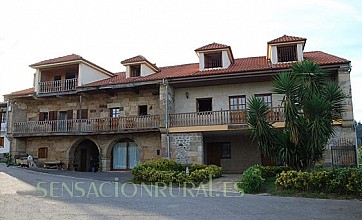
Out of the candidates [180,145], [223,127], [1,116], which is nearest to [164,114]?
[180,145]

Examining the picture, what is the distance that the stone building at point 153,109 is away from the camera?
17.6 m

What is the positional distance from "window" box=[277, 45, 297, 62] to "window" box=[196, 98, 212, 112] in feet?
15.7

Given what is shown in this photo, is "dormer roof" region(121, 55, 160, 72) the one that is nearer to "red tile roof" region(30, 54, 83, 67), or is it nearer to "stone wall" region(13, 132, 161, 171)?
"red tile roof" region(30, 54, 83, 67)

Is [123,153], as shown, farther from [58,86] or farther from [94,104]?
[58,86]

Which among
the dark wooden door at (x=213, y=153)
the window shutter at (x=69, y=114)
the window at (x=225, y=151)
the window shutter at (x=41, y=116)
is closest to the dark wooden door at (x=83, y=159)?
the window shutter at (x=69, y=114)

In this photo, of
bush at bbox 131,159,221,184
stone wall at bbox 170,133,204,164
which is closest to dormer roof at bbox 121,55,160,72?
stone wall at bbox 170,133,204,164

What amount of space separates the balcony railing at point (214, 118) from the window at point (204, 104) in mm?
1828

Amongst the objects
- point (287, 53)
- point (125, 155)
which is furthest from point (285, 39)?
point (125, 155)

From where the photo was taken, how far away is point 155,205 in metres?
8.54

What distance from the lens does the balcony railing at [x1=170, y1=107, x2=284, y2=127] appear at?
55.8ft

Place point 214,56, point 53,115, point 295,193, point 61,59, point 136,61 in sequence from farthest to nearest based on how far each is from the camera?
1. point 53,115
2. point 61,59
3. point 136,61
4. point 214,56
5. point 295,193

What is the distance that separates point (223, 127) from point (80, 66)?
10.5m

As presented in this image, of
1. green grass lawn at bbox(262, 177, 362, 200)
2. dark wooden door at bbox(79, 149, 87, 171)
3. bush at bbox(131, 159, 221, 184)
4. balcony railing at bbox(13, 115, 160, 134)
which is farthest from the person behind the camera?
dark wooden door at bbox(79, 149, 87, 171)

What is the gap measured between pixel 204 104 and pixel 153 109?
3.17 m
